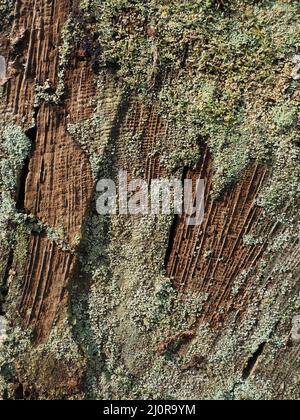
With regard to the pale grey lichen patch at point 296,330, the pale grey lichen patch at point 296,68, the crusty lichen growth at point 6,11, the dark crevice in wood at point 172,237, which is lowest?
the pale grey lichen patch at point 296,330

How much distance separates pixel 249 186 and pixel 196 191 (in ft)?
0.97

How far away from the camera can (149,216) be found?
122 inches

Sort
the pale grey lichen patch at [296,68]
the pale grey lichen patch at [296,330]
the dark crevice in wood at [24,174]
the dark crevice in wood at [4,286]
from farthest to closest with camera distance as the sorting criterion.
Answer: the pale grey lichen patch at [296,330], the dark crevice in wood at [4,286], the dark crevice in wood at [24,174], the pale grey lichen patch at [296,68]

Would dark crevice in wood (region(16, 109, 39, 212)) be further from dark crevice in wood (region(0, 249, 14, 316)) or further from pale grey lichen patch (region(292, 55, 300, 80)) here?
pale grey lichen patch (region(292, 55, 300, 80))

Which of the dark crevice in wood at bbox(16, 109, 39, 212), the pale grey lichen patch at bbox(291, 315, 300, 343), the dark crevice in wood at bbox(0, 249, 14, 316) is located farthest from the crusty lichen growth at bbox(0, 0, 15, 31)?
the pale grey lichen patch at bbox(291, 315, 300, 343)

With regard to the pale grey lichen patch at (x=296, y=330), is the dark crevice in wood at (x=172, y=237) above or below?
above

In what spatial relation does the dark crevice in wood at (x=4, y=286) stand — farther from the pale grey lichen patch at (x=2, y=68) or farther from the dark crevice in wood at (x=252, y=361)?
the dark crevice in wood at (x=252, y=361)

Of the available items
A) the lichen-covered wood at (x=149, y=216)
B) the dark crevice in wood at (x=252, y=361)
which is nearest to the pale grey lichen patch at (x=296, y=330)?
the lichen-covered wood at (x=149, y=216)

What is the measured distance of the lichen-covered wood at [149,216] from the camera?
9.28 feet

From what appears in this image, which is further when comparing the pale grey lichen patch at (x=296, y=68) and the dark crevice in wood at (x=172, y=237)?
the dark crevice in wood at (x=172, y=237)

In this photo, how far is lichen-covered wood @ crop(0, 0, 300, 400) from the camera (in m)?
Answer: 2.83

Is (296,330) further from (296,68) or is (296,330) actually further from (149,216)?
(296,68)

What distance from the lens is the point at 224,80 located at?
285cm

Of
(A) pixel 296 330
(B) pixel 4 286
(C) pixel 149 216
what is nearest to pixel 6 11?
(C) pixel 149 216
